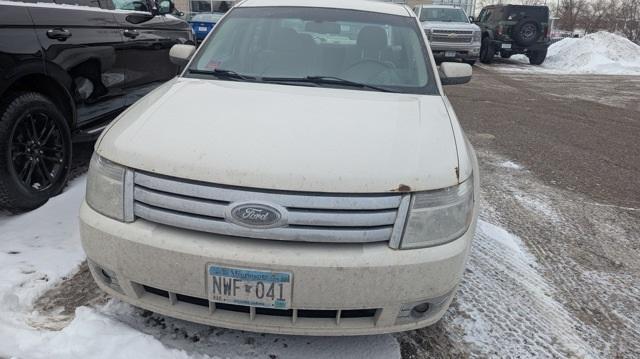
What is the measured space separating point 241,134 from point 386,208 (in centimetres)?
76

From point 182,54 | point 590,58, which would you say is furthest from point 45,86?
point 590,58

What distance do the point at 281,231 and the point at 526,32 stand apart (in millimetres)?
19140

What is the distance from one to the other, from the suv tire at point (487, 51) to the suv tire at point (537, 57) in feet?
5.19

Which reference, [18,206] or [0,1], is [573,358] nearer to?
[18,206]

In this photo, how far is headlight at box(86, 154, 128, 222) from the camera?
2.24 metres

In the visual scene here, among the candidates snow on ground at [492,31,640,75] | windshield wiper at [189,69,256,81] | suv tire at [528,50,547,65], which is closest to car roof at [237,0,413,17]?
windshield wiper at [189,69,256,81]

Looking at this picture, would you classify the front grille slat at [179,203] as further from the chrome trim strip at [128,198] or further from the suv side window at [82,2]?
the suv side window at [82,2]

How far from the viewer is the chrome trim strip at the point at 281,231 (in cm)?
208

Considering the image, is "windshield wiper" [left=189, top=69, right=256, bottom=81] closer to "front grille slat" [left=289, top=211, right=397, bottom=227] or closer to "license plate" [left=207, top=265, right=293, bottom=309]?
"front grille slat" [left=289, top=211, right=397, bottom=227]

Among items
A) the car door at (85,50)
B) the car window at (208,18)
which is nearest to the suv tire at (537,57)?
the car window at (208,18)

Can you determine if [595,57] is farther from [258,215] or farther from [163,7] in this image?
[258,215]

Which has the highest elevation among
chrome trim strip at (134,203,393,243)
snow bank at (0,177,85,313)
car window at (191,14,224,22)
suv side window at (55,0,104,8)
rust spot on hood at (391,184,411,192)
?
car window at (191,14,224,22)

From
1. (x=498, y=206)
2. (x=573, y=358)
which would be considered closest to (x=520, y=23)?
(x=498, y=206)

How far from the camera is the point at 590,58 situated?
65.3 feet
